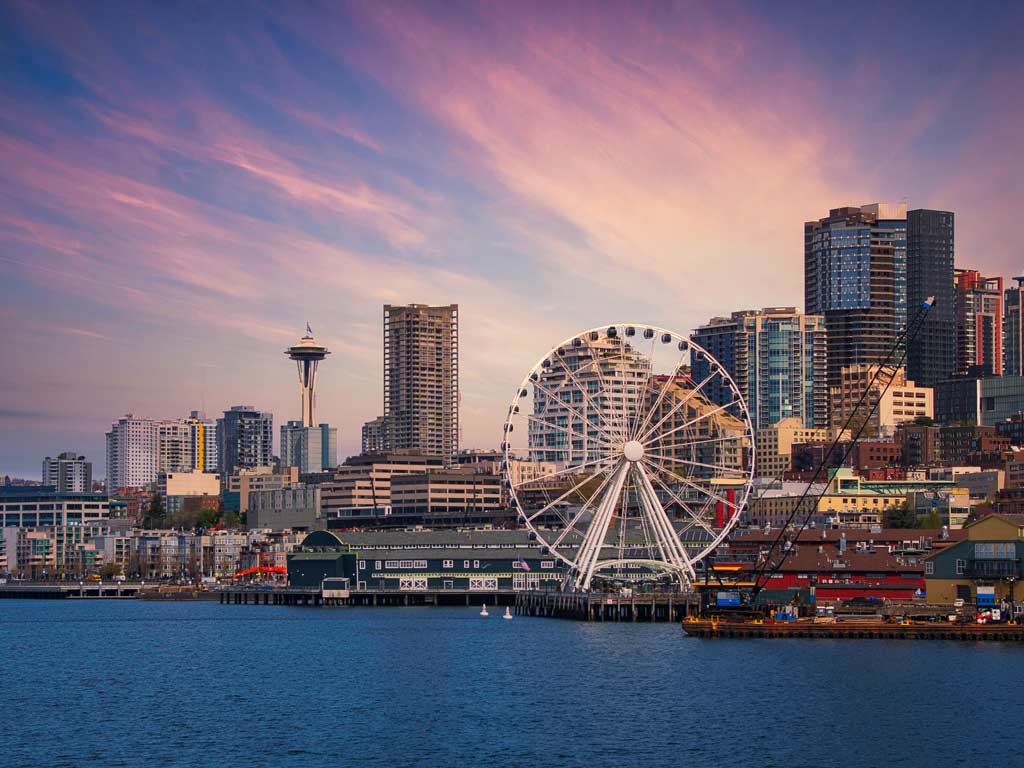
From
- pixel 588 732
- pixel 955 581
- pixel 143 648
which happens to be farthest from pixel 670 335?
pixel 588 732

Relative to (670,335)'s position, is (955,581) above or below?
below

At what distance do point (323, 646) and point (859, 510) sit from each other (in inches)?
3464

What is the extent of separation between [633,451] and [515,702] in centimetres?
4777

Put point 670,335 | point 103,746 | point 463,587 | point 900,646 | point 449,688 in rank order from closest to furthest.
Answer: point 103,746 < point 449,688 < point 900,646 < point 670,335 < point 463,587

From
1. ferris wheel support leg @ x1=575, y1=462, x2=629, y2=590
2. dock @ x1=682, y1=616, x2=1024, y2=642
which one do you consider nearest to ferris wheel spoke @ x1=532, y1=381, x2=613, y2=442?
ferris wheel support leg @ x1=575, y1=462, x2=629, y2=590

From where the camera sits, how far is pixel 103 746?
70688 millimetres

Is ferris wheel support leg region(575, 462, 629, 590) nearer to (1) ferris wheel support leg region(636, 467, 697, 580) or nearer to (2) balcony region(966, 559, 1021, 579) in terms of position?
(1) ferris wheel support leg region(636, 467, 697, 580)

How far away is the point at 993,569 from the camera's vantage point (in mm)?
113938

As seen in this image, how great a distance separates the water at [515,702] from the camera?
68125mm

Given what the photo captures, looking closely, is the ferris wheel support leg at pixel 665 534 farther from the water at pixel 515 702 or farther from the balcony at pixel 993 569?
the balcony at pixel 993 569

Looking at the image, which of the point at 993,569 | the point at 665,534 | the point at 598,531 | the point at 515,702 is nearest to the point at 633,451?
the point at 598,531

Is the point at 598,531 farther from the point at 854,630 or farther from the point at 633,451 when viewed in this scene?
the point at 854,630

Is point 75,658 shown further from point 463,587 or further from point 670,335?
point 463,587

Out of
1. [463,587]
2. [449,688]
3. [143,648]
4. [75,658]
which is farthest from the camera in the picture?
[463,587]
